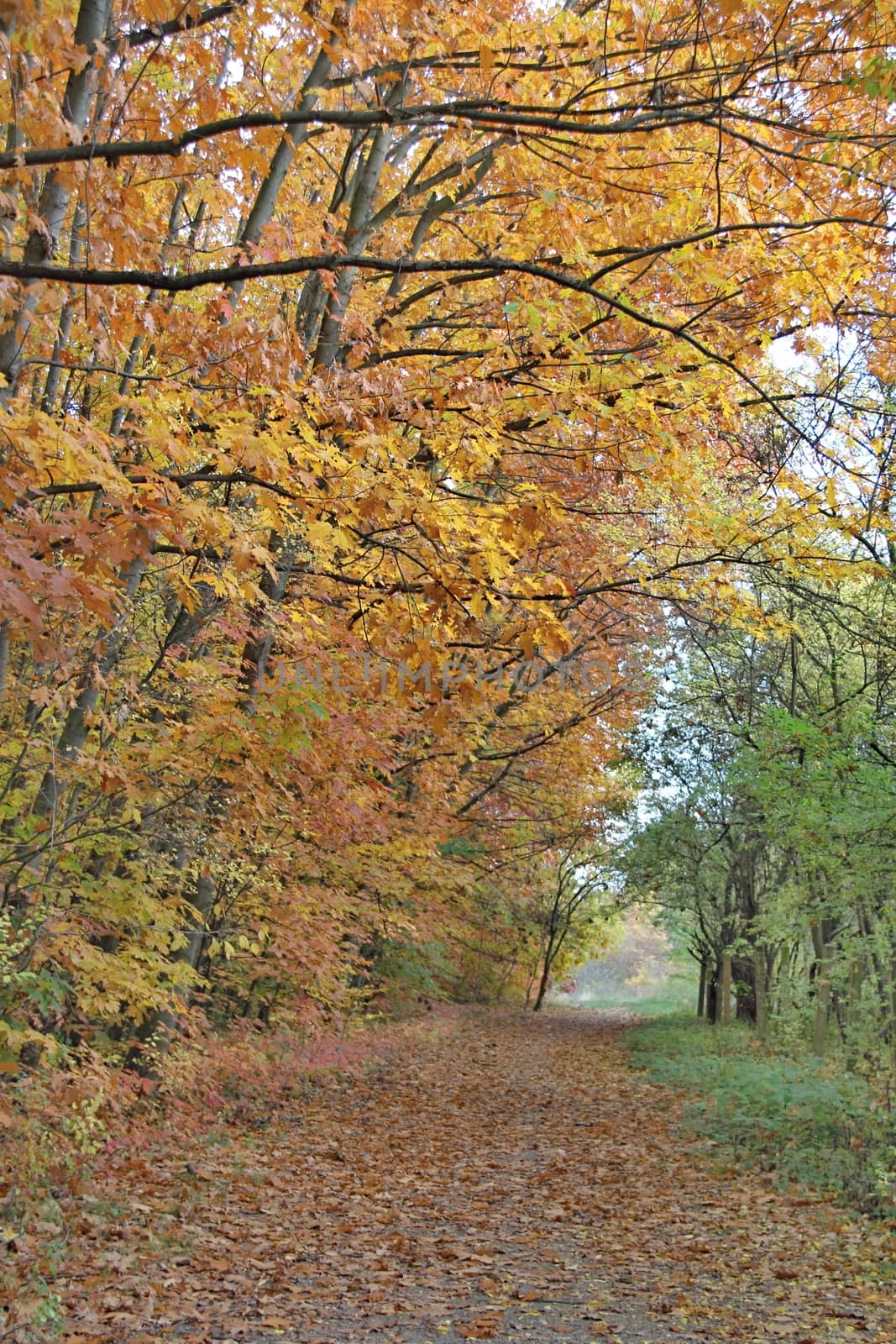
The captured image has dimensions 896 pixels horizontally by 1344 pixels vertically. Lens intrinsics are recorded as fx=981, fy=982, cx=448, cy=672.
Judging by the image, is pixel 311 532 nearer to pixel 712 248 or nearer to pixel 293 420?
pixel 293 420

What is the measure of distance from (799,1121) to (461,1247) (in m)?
4.62

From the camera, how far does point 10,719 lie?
22.7ft

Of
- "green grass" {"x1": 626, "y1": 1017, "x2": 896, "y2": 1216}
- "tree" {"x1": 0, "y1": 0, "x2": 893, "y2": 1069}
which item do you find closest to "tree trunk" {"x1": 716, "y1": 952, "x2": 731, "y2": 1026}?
"green grass" {"x1": 626, "y1": 1017, "x2": 896, "y2": 1216}

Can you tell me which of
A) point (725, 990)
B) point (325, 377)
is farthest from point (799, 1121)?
point (725, 990)

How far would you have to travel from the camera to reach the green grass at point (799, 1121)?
7762 mm

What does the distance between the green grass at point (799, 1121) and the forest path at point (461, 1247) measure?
41 cm

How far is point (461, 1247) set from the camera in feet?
20.1

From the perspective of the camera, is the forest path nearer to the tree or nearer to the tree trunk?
the tree

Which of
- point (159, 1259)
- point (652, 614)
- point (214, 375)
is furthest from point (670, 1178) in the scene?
point (652, 614)

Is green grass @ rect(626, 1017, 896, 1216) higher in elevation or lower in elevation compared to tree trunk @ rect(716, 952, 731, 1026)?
lower

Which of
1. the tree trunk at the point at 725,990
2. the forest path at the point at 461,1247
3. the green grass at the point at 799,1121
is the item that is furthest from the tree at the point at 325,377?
the tree trunk at the point at 725,990

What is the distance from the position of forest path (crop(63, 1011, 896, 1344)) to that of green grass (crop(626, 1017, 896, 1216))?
41cm

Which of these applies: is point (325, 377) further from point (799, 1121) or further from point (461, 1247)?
point (799, 1121)

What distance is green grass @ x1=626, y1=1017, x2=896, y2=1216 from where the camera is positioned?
7762 millimetres
